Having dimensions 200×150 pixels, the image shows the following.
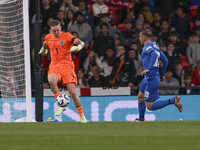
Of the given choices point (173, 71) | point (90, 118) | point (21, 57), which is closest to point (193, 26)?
point (173, 71)

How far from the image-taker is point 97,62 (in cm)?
1326

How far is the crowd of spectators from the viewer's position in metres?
13.0

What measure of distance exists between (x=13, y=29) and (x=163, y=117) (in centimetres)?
422

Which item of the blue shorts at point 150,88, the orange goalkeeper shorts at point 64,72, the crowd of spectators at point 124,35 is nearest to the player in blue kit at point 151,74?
the blue shorts at point 150,88

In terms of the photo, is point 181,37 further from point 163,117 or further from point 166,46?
point 163,117

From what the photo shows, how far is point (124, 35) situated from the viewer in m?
14.1

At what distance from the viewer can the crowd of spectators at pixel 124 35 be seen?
1297 cm

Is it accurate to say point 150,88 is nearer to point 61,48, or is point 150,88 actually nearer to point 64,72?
point 64,72

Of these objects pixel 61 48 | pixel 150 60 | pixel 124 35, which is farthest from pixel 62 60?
pixel 124 35

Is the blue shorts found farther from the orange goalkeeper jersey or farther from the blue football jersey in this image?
the orange goalkeeper jersey

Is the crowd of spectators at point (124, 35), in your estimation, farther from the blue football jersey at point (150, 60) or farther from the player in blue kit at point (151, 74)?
the blue football jersey at point (150, 60)

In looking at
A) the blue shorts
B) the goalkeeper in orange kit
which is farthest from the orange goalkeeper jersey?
the blue shorts

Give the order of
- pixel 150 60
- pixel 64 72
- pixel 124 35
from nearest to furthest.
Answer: pixel 150 60
pixel 64 72
pixel 124 35

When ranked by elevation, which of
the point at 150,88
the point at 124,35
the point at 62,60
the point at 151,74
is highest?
the point at 124,35
